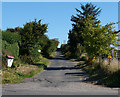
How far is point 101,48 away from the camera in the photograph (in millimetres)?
22359

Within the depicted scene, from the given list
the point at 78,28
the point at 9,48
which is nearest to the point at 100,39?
the point at 9,48

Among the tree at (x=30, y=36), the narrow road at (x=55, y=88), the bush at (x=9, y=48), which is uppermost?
the tree at (x=30, y=36)

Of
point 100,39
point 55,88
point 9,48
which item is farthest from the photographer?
point 100,39

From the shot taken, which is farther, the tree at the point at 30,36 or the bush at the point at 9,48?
the tree at the point at 30,36

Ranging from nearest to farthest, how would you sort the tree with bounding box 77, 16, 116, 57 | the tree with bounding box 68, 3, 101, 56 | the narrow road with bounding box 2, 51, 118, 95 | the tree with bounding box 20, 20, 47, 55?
the narrow road with bounding box 2, 51, 118, 95 → the tree with bounding box 77, 16, 116, 57 → the tree with bounding box 20, 20, 47, 55 → the tree with bounding box 68, 3, 101, 56

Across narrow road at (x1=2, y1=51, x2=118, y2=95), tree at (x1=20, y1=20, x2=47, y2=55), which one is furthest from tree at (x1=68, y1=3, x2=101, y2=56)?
narrow road at (x1=2, y1=51, x2=118, y2=95)

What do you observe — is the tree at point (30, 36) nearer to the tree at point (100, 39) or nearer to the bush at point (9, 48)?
the bush at point (9, 48)

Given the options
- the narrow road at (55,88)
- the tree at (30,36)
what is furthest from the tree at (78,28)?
the narrow road at (55,88)

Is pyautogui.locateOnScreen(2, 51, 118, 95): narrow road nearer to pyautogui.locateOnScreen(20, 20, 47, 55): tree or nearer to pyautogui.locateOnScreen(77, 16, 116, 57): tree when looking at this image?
pyautogui.locateOnScreen(77, 16, 116, 57): tree

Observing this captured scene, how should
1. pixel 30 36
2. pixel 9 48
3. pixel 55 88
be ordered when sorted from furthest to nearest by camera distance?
pixel 30 36
pixel 9 48
pixel 55 88

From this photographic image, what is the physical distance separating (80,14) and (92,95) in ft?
159

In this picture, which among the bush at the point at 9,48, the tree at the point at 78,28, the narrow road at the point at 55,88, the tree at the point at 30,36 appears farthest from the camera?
the tree at the point at 78,28

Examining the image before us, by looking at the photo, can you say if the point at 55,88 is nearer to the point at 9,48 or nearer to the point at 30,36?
the point at 9,48

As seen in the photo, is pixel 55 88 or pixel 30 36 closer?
pixel 55 88
